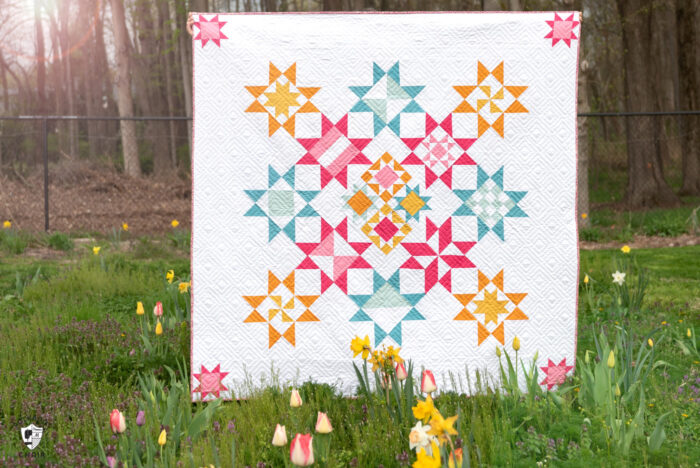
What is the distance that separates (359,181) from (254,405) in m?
1.12

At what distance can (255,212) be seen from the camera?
3145mm

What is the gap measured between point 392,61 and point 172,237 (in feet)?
16.2

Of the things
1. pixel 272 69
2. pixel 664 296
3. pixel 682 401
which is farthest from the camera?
pixel 664 296

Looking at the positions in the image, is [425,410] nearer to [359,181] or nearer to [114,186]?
[359,181]

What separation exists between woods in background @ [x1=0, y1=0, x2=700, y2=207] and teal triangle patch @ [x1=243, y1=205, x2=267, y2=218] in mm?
5790

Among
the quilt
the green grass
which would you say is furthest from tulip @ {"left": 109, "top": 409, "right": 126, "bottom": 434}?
the quilt

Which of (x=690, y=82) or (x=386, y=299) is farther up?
(x=690, y=82)

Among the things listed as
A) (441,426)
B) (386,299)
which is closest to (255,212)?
(386,299)

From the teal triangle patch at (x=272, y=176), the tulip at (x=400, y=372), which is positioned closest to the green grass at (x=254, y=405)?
the tulip at (x=400, y=372)

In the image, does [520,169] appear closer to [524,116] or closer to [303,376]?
[524,116]

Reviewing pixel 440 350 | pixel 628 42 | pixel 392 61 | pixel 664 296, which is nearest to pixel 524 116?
pixel 392 61

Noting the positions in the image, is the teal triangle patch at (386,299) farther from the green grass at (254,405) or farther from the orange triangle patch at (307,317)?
the green grass at (254,405)

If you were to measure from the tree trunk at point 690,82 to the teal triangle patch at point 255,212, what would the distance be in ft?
35.4

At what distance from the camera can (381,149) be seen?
3156mm
